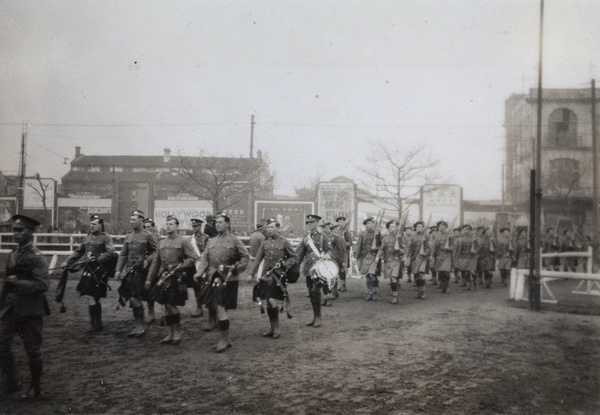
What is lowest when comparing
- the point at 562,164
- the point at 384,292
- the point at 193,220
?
the point at 384,292

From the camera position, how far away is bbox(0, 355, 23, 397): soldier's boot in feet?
15.3

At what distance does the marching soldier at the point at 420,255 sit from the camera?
1194 centimetres

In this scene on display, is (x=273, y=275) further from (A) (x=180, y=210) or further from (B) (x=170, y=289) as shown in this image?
(A) (x=180, y=210)

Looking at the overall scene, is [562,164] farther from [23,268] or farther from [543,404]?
[23,268]

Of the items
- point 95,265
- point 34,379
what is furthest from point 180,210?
point 34,379

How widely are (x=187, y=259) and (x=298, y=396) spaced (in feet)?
10.3

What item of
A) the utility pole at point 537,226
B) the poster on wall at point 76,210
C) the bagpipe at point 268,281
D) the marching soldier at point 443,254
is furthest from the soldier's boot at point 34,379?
the poster on wall at point 76,210

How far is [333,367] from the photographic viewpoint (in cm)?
567

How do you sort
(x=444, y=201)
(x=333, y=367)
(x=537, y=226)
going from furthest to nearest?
(x=444, y=201), (x=537, y=226), (x=333, y=367)

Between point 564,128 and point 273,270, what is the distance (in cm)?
2609

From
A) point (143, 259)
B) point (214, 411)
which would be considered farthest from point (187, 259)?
point (214, 411)

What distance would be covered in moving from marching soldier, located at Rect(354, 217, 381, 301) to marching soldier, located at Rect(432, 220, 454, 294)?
2.36m

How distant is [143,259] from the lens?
7.53 m

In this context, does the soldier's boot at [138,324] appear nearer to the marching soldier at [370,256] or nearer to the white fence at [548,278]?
the marching soldier at [370,256]
